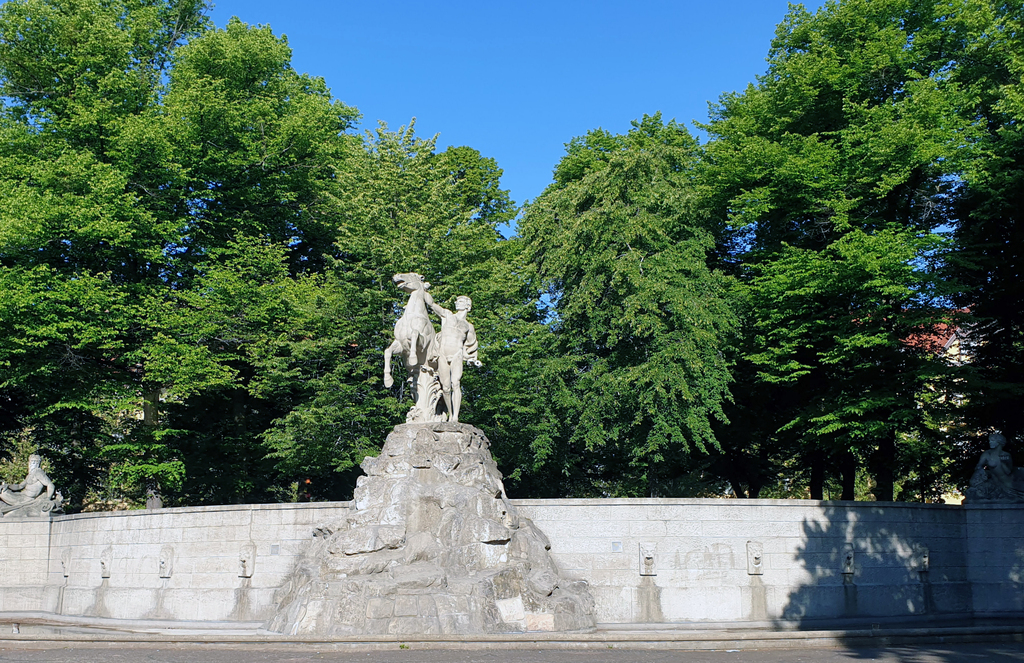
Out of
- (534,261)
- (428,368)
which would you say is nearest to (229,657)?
(428,368)

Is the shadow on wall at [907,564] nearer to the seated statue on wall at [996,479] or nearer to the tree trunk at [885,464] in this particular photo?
the seated statue on wall at [996,479]

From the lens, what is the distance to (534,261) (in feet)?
96.8

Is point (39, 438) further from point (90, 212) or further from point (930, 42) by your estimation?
point (930, 42)

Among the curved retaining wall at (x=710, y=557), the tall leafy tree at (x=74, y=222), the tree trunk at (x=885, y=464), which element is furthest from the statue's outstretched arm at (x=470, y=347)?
the tree trunk at (x=885, y=464)

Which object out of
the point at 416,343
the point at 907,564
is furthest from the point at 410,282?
the point at 907,564

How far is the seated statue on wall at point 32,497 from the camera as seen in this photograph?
2459 cm

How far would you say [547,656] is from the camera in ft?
41.2

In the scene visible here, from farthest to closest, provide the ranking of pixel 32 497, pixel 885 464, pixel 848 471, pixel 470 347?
pixel 848 471, pixel 885 464, pixel 32 497, pixel 470 347

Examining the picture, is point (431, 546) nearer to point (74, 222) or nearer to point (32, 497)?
point (32, 497)

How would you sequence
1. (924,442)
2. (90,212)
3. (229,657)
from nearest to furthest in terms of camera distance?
(229,657)
(90,212)
(924,442)

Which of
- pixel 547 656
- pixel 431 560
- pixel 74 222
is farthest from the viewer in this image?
pixel 74 222

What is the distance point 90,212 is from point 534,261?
41.8 ft

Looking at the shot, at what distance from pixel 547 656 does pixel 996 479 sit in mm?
13135

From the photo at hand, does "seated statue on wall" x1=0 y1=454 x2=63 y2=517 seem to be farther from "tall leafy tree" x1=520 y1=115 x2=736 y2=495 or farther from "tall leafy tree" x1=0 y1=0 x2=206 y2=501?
"tall leafy tree" x1=520 y1=115 x2=736 y2=495
